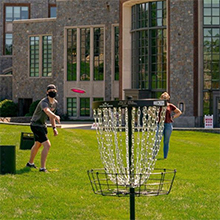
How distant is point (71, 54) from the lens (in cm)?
5266

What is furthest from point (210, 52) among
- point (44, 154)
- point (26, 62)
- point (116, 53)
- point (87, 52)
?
point (44, 154)

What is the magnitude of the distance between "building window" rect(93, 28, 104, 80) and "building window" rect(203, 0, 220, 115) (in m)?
14.5

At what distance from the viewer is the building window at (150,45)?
133 feet

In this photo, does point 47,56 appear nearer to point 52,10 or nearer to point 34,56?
point 34,56

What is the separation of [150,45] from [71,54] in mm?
13591

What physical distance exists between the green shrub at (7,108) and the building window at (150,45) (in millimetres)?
17959

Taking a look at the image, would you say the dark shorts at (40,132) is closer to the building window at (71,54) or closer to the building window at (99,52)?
the building window at (99,52)

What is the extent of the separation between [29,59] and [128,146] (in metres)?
50.7

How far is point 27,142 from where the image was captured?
1734 cm

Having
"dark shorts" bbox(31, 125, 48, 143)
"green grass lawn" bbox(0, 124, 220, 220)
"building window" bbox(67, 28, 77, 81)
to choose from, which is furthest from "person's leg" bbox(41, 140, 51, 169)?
"building window" bbox(67, 28, 77, 81)

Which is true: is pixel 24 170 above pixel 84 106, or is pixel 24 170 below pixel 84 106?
below

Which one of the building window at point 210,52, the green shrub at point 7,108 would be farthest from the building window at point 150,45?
the green shrub at point 7,108

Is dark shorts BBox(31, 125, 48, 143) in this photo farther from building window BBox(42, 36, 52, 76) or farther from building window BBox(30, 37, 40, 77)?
building window BBox(30, 37, 40, 77)

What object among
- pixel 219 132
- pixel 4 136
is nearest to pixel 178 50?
pixel 219 132
